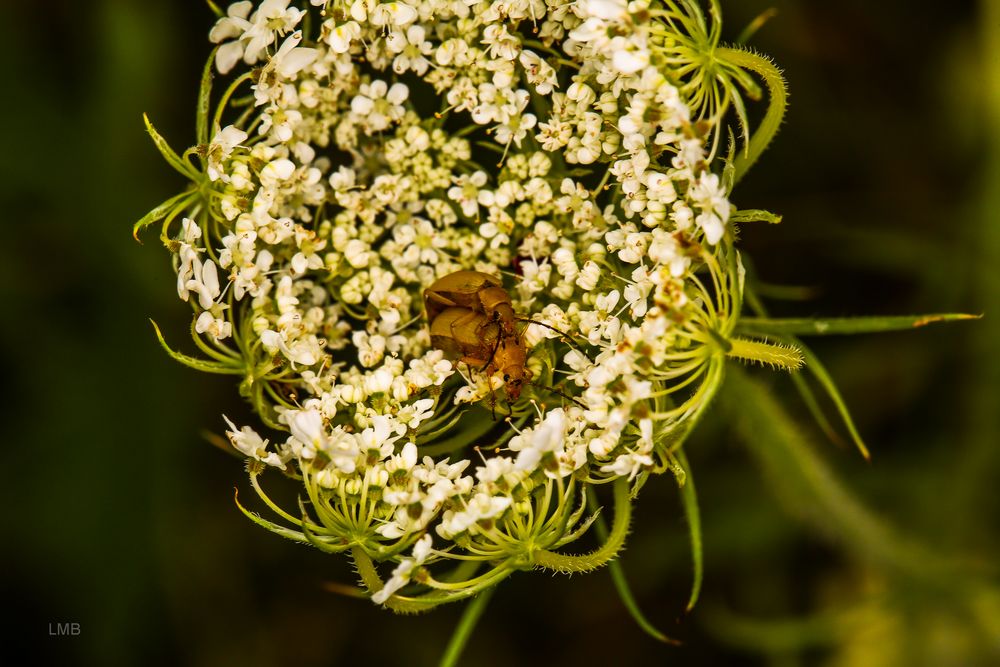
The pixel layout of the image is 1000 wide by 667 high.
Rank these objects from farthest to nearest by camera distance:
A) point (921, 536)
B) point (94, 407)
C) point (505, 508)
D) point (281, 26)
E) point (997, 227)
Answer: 1. point (94, 407)
2. point (921, 536)
3. point (997, 227)
4. point (281, 26)
5. point (505, 508)

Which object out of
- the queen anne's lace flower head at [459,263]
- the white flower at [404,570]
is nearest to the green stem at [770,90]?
the queen anne's lace flower head at [459,263]

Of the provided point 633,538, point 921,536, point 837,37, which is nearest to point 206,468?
point 633,538

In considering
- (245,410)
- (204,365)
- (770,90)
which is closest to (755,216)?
(770,90)

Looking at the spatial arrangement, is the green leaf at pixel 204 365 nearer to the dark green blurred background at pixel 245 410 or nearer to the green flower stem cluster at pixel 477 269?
the green flower stem cluster at pixel 477 269

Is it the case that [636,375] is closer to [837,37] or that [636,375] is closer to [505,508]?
[505,508]

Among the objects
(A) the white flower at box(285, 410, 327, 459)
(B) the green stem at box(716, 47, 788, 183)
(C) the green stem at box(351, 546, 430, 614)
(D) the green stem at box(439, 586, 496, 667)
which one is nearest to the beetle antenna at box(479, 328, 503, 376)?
(A) the white flower at box(285, 410, 327, 459)
